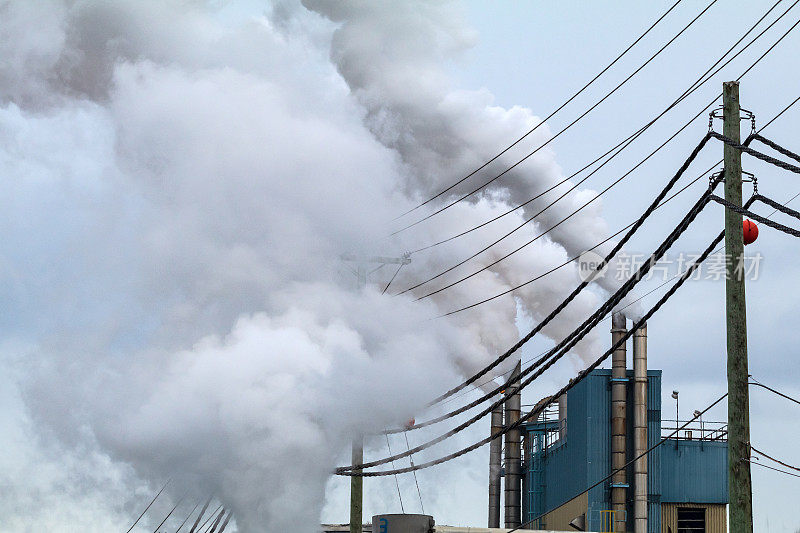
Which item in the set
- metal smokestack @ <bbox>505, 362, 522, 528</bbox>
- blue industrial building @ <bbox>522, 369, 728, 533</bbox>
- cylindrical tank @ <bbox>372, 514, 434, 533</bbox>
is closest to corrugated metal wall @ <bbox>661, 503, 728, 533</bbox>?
blue industrial building @ <bbox>522, 369, 728, 533</bbox>

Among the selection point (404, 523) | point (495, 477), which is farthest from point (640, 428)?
point (404, 523)

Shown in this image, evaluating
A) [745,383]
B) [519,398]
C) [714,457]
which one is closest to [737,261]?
[745,383]

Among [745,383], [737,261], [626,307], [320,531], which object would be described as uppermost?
[626,307]

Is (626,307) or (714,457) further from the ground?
(626,307)

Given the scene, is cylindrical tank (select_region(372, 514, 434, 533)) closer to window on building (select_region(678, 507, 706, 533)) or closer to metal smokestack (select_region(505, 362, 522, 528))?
window on building (select_region(678, 507, 706, 533))

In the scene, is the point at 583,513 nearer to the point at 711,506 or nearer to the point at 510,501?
the point at 711,506

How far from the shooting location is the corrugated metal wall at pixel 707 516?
40.0m

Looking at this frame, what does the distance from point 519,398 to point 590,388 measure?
8229 millimetres

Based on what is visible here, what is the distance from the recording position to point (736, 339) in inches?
625

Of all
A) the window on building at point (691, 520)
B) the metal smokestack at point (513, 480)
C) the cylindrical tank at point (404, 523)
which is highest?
the metal smokestack at point (513, 480)

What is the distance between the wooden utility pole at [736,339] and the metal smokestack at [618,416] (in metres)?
24.7

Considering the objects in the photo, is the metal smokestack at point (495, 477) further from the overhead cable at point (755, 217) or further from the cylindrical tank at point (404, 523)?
the overhead cable at point (755, 217)

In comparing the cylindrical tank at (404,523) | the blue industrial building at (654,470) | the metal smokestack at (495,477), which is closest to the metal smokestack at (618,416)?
the blue industrial building at (654,470)

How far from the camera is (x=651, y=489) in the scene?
40250 mm
